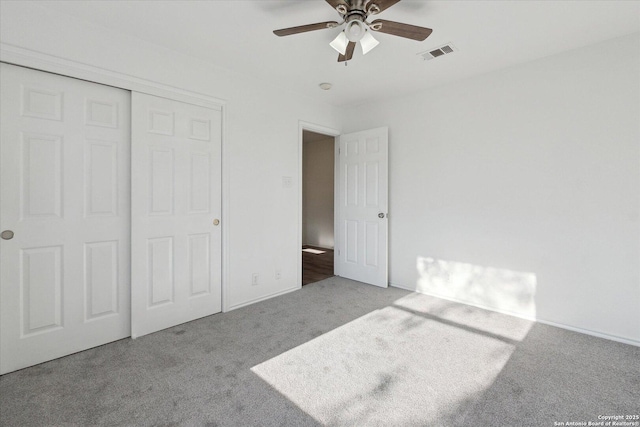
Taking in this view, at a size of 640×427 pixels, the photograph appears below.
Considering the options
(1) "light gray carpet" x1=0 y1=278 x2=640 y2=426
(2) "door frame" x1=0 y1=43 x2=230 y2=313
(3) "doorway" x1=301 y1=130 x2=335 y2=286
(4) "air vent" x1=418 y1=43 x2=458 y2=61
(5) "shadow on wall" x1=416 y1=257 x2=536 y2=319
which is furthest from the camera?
(3) "doorway" x1=301 y1=130 x2=335 y2=286

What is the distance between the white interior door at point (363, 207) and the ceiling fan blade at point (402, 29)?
1.88m

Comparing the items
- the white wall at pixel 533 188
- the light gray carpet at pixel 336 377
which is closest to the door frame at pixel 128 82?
the light gray carpet at pixel 336 377

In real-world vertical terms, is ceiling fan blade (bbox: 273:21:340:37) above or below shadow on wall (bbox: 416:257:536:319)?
above

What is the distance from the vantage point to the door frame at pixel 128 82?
198cm

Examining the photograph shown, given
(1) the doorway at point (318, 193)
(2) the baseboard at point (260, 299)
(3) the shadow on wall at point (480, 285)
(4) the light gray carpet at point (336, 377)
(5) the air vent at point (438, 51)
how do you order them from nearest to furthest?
(4) the light gray carpet at point (336, 377) → (5) the air vent at point (438, 51) → (3) the shadow on wall at point (480, 285) → (2) the baseboard at point (260, 299) → (1) the doorway at point (318, 193)

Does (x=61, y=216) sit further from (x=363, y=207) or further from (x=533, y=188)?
(x=533, y=188)

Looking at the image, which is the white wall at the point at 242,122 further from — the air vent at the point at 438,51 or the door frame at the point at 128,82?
the air vent at the point at 438,51

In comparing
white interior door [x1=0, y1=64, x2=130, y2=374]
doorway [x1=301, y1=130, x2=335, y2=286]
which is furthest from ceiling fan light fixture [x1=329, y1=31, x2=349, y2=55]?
doorway [x1=301, y1=130, x2=335, y2=286]

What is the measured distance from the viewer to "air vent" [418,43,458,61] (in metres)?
2.60

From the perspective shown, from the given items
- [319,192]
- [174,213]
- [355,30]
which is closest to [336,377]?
[174,213]

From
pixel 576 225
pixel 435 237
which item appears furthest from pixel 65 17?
pixel 576 225

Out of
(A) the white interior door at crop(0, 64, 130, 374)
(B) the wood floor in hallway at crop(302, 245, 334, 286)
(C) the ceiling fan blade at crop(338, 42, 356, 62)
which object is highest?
(C) the ceiling fan blade at crop(338, 42, 356, 62)

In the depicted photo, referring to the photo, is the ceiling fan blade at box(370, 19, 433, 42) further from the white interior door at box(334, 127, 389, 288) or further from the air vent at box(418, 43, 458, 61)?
the white interior door at box(334, 127, 389, 288)

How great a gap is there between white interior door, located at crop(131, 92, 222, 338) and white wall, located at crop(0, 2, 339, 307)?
0.59 feet
